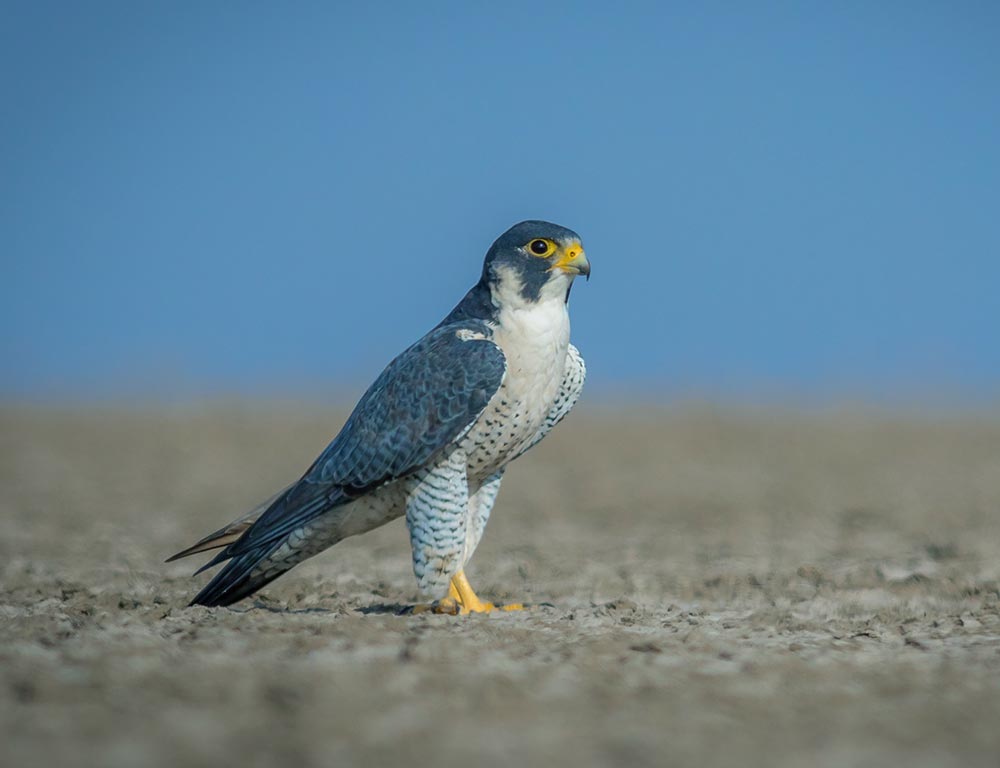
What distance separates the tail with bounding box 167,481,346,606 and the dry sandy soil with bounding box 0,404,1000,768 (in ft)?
0.62

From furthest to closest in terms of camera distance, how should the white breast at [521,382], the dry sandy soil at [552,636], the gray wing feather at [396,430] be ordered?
the white breast at [521,382]
the gray wing feather at [396,430]
the dry sandy soil at [552,636]

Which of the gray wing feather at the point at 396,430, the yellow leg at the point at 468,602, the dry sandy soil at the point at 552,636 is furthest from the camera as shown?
the yellow leg at the point at 468,602

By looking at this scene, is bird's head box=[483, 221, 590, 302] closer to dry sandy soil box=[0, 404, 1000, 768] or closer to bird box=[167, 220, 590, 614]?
bird box=[167, 220, 590, 614]

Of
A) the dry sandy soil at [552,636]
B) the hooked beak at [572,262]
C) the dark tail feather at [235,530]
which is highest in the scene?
the hooked beak at [572,262]

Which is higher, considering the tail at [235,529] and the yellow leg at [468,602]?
the tail at [235,529]

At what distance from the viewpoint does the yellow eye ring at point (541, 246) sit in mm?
5180

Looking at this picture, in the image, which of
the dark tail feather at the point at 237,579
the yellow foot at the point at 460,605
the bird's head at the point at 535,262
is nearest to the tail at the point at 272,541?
the dark tail feather at the point at 237,579

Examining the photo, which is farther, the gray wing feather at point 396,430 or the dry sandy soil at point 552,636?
the gray wing feather at point 396,430

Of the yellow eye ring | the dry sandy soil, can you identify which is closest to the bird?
the yellow eye ring

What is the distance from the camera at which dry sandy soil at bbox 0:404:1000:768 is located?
294 cm

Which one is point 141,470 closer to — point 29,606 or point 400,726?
point 29,606

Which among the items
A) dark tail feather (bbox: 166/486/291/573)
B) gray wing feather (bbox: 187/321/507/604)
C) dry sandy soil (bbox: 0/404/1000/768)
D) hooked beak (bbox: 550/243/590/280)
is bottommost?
dry sandy soil (bbox: 0/404/1000/768)

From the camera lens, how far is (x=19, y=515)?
31.0 feet

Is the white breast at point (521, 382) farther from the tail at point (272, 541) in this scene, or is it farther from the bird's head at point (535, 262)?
the tail at point (272, 541)
